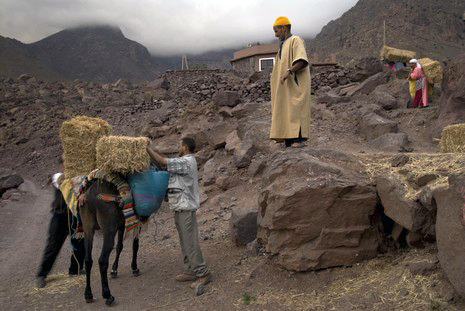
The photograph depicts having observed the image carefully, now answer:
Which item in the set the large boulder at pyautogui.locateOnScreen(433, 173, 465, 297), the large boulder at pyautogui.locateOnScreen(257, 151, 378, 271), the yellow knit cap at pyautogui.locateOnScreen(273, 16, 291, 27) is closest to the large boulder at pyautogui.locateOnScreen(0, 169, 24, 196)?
the yellow knit cap at pyautogui.locateOnScreen(273, 16, 291, 27)

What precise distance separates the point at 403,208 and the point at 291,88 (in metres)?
2.59

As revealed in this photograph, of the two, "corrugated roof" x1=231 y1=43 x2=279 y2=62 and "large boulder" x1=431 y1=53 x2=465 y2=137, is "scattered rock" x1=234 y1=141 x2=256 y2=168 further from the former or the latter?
"corrugated roof" x1=231 y1=43 x2=279 y2=62

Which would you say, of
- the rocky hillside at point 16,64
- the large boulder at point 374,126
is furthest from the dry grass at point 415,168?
the rocky hillside at point 16,64

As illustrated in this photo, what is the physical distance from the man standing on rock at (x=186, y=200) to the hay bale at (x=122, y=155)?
0.12 metres

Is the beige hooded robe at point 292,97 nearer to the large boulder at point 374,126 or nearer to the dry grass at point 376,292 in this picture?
the dry grass at point 376,292

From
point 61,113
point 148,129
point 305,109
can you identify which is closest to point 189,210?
point 305,109

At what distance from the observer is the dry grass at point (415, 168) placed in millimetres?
3573

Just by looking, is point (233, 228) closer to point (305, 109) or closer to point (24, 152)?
point (305, 109)

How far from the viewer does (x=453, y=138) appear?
5.60 meters

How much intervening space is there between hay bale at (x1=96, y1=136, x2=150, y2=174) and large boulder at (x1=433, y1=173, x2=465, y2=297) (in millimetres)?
2706

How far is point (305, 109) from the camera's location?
5688 millimetres

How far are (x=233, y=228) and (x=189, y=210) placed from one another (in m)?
1.14

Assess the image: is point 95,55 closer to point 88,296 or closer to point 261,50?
point 261,50

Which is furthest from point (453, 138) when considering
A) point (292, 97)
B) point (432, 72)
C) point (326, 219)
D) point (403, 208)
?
point (432, 72)
